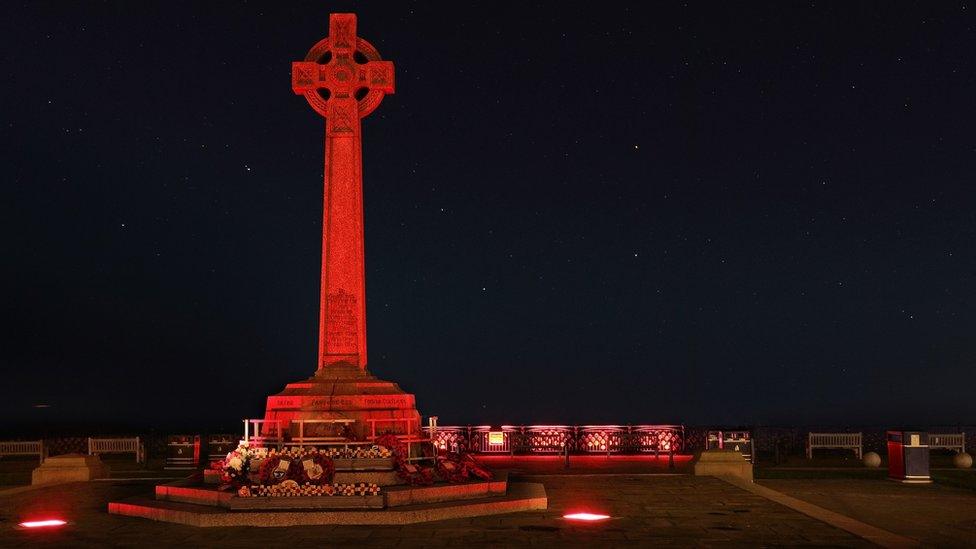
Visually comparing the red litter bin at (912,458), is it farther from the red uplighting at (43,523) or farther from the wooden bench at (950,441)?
the red uplighting at (43,523)

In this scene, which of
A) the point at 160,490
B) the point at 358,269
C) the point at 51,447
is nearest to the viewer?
the point at 160,490

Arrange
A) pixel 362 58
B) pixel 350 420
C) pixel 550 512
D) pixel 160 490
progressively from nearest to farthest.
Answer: pixel 550 512, pixel 160 490, pixel 350 420, pixel 362 58

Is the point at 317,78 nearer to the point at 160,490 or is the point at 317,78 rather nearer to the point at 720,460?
the point at 160,490

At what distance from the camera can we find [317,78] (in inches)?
960

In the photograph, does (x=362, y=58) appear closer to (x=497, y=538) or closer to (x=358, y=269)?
(x=358, y=269)

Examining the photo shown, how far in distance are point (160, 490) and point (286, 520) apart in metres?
4.23

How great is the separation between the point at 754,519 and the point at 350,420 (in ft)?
28.6

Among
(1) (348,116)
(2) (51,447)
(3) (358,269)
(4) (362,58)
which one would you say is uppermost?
(4) (362,58)

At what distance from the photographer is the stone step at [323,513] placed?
16.3 m

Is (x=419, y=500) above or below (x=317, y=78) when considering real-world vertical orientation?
below

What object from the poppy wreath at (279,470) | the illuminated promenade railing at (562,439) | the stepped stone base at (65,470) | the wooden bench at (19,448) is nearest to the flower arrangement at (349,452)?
the poppy wreath at (279,470)

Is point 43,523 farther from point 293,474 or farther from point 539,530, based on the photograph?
point 539,530

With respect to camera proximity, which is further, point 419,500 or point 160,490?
point 160,490

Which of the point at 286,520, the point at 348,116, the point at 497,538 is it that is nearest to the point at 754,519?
the point at 497,538
